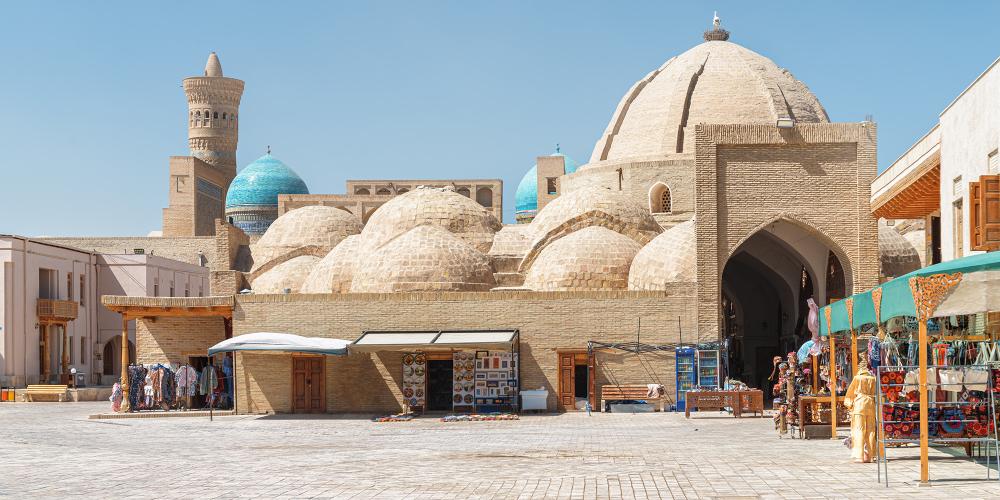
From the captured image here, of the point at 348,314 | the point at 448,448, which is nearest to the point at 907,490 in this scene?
the point at 448,448

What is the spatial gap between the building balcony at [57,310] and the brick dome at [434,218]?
10167 mm

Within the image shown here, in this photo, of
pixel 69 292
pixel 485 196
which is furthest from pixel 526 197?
pixel 69 292

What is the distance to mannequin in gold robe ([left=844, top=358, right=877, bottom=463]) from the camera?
12117 millimetres

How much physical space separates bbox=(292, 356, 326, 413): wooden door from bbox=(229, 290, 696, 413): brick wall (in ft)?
0.47

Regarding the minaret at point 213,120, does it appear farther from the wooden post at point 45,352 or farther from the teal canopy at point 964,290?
the teal canopy at point 964,290

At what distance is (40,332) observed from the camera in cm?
3481

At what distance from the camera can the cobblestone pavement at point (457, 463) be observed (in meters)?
10.4

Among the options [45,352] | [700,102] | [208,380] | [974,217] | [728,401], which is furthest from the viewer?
[45,352]

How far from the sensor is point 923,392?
10.4m

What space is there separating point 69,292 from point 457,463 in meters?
27.3

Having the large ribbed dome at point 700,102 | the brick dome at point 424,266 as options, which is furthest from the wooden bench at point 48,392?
the large ribbed dome at point 700,102

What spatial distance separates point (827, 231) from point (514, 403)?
7014mm

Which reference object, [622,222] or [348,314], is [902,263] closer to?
[622,222]

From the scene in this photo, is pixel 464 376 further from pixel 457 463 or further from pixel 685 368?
pixel 457 463
